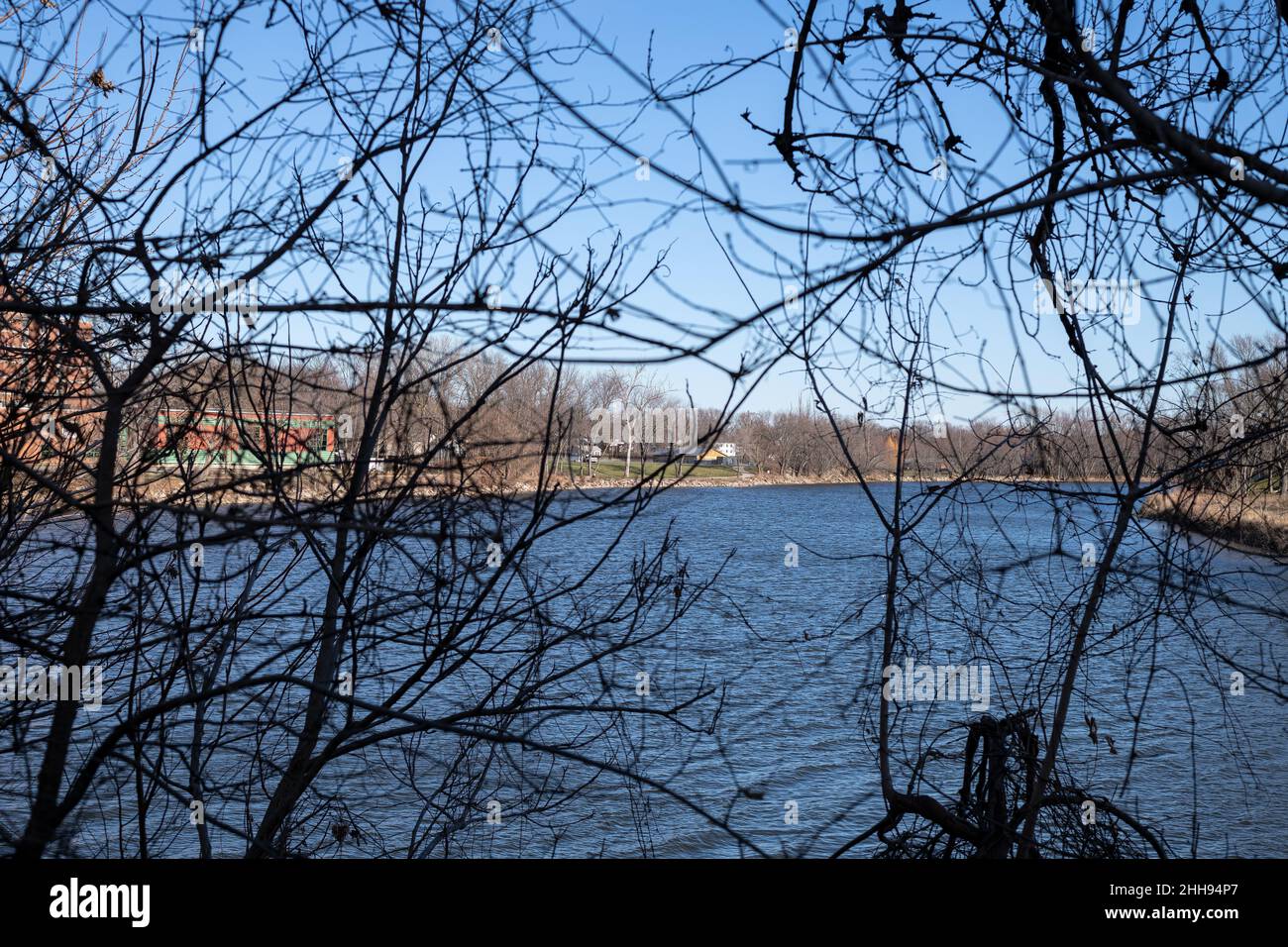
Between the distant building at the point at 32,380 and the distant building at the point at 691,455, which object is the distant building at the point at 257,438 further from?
the distant building at the point at 691,455

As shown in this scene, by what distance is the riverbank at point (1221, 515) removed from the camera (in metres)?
3.71

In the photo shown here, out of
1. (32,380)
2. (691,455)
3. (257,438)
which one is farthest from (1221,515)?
(32,380)

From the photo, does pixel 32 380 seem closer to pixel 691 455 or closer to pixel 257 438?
pixel 257 438

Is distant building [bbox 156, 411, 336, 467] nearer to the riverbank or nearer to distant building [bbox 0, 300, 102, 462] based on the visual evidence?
distant building [bbox 0, 300, 102, 462]

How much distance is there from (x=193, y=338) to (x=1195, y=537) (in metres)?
3.53

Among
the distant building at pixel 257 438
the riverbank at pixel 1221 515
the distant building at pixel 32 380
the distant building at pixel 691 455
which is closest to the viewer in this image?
the distant building at pixel 32 380

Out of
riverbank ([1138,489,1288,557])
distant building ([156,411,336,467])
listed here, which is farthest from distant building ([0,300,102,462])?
riverbank ([1138,489,1288,557])

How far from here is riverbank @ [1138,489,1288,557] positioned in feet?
12.2

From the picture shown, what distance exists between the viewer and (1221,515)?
3.83 m

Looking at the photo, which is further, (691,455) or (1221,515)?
(1221,515)

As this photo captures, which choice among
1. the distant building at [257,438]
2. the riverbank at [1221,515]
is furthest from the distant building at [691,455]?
the riverbank at [1221,515]
